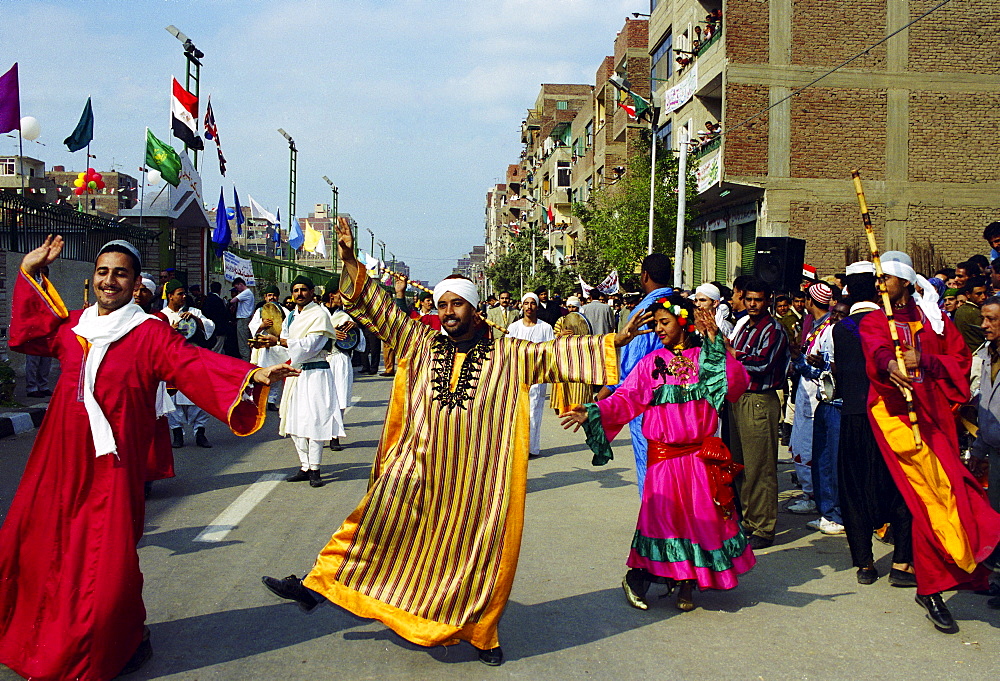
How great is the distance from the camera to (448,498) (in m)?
4.41

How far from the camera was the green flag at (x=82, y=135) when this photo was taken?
81.8 feet

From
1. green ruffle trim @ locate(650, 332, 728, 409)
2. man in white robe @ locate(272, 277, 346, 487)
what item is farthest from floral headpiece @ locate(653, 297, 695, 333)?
man in white robe @ locate(272, 277, 346, 487)

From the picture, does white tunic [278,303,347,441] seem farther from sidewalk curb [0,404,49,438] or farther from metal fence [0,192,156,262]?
metal fence [0,192,156,262]

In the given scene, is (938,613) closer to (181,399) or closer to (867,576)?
(867,576)

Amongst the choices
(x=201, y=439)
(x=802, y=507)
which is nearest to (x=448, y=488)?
(x=802, y=507)

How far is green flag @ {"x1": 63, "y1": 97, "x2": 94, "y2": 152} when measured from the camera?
2492 cm

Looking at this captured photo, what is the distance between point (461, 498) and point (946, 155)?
87.8 feet

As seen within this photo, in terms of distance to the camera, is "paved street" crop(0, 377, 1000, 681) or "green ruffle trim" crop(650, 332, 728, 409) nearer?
"paved street" crop(0, 377, 1000, 681)

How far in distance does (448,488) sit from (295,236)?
37.8m

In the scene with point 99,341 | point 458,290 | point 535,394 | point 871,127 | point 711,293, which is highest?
point 871,127

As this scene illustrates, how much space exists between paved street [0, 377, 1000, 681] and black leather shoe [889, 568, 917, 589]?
6 cm

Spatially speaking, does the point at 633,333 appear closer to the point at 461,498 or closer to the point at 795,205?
the point at 461,498

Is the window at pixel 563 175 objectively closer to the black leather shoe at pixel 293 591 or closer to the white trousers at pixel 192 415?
the white trousers at pixel 192 415

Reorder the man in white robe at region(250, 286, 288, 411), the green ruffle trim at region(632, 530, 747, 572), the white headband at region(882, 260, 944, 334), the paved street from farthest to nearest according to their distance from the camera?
1. the man in white robe at region(250, 286, 288, 411)
2. the white headband at region(882, 260, 944, 334)
3. the green ruffle trim at region(632, 530, 747, 572)
4. the paved street
